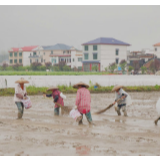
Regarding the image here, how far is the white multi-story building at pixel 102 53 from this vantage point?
68.7 m

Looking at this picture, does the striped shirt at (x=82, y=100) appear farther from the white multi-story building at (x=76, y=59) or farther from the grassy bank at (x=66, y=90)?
the white multi-story building at (x=76, y=59)

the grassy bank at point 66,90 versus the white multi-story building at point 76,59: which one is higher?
the white multi-story building at point 76,59

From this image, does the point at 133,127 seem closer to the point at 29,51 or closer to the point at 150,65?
the point at 150,65

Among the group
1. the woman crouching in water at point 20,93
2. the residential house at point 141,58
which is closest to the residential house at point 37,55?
the residential house at point 141,58

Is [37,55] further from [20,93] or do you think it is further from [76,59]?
[20,93]

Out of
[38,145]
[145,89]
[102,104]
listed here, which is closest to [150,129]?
[38,145]

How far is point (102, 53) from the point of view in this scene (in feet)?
225

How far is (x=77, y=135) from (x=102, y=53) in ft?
199

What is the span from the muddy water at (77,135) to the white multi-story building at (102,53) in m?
56.8

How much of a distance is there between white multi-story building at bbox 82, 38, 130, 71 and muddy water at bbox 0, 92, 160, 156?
56807mm

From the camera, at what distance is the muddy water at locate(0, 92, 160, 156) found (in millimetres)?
6777

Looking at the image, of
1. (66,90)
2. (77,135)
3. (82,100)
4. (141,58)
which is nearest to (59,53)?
(141,58)

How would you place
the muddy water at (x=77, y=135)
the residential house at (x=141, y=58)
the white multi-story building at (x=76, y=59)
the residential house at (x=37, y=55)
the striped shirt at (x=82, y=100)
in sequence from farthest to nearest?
the residential house at (x=37, y=55), the white multi-story building at (x=76, y=59), the residential house at (x=141, y=58), the striped shirt at (x=82, y=100), the muddy water at (x=77, y=135)

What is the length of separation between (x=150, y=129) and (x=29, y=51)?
77.5 m
